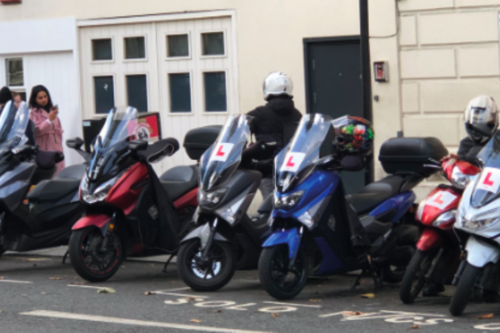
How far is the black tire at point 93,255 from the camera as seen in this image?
9.09m

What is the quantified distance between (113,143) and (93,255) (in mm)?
1016

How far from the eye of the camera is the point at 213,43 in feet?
48.5

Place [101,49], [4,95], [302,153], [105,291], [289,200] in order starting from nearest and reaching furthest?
[289,200] → [302,153] → [105,291] → [4,95] → [101,49]

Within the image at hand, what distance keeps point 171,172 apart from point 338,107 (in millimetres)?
4090

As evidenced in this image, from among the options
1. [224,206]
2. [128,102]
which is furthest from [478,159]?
[128,102]

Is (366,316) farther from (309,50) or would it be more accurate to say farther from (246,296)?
(309,50)

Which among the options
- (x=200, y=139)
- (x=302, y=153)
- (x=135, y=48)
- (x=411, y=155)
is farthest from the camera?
(x=135, y=48)

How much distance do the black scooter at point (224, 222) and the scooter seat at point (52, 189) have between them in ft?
6.94

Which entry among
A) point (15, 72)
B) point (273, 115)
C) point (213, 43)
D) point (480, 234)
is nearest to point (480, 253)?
point (480, 234)

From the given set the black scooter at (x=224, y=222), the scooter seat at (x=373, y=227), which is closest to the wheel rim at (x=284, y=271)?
the black scooter at (x=224, y=222)

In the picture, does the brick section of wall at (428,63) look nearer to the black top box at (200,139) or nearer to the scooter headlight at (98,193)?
the black top box at (200,139)

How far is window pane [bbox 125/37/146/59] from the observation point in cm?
1541

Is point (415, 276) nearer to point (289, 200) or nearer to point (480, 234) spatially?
point (480, 234)

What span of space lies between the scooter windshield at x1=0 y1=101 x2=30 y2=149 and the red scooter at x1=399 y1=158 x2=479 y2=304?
14.4 ft
